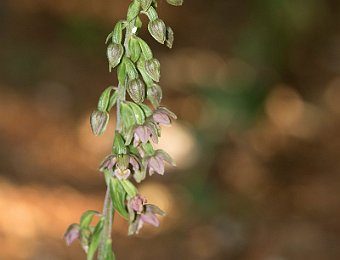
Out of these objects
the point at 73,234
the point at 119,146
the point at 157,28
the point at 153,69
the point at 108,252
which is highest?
the point at 157,28

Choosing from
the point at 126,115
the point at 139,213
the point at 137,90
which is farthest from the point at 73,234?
the point at 137,90

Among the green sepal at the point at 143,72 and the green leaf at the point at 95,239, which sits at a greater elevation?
the green sepal at the point at 143,72

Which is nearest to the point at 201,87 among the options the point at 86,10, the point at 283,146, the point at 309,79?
the point at 283,146

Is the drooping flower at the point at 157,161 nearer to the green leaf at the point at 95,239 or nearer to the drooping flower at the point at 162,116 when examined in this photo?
the drooping flower at the point at 162,116

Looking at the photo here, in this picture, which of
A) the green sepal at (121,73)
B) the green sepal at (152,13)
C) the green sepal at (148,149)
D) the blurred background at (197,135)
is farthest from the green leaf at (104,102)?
the blurred background at (197,135)

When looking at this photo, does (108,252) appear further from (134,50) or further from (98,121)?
(134,50)

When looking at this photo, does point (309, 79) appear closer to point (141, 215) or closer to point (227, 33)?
point (227, 33)
